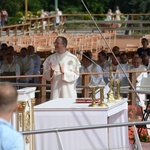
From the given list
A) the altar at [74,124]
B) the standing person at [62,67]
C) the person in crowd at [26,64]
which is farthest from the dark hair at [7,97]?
the person in crowd at [26,64]

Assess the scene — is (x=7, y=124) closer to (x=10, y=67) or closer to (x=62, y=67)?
(x=62, y=67)

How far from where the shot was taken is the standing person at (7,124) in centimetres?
443

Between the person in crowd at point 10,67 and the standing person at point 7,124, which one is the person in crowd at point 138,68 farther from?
the standing person at point 7,124

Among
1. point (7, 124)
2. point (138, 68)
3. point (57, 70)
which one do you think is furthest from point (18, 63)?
point (7, 124)

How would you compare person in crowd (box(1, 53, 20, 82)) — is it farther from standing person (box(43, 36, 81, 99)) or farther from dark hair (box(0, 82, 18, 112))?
dark hair (box(0, 82, 18, 112))

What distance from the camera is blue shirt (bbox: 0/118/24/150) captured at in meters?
4.43

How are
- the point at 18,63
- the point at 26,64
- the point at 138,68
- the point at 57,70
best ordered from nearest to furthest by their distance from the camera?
the point at 57,70, the point at 138,68, the point at 18,63, the point at 26,64

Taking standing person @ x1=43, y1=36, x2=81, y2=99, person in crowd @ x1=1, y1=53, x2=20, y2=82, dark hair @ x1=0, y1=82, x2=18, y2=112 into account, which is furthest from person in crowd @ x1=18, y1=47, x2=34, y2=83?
dark hair @ x1=0, y1=82, x2=18, y2=112

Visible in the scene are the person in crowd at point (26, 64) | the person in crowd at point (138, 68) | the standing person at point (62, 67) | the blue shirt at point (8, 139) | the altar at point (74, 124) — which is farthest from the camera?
the person in crowd at point (26, 64)

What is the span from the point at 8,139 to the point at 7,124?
0.35 feet

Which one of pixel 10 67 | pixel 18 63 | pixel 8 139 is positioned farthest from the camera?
pixel 18 63

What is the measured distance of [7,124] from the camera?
4.50 metres

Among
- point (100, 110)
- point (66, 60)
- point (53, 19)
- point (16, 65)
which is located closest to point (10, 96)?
point (100, 110)

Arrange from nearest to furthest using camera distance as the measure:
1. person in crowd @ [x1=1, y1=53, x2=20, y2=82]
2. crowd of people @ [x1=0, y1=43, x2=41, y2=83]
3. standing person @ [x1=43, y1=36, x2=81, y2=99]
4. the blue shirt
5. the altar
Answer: the blue shirt
the altar
standing person @ [x1=43, y1=36, x2=81, y2=99]
person in crowd @ [x1=1, y1=53, x2=20, y2=82]
crowd of people @ [x1=0, y1=43, x2=41, y2=83]
